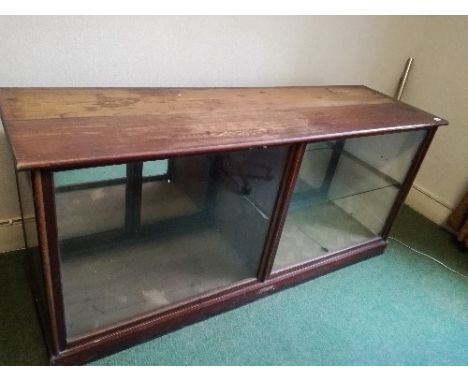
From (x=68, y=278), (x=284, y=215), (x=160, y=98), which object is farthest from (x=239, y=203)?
(x=68, y=278)

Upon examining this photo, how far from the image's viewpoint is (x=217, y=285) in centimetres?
129

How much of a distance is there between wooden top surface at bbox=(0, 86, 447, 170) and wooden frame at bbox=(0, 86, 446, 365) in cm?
1

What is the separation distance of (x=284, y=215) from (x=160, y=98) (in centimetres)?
53

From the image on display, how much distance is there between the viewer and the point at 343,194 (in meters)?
1.67

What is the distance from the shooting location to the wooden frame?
0.81 meters

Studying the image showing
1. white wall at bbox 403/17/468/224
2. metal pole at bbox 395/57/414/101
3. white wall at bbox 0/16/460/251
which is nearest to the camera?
white wall at bbox 0/16/460/251

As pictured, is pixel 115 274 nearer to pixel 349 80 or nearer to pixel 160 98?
pixel 160 98

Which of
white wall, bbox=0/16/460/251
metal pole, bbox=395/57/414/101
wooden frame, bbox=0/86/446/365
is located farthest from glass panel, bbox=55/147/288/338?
metal pole, bbox=395/57/414/101

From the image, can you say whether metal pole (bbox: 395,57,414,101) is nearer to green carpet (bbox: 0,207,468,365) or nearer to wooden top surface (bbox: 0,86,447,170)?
wooden top surface (bbox: 0,86,447,170)

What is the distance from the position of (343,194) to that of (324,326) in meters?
0.62

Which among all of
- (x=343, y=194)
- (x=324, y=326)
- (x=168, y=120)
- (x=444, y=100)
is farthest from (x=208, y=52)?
(x=444, y=100)

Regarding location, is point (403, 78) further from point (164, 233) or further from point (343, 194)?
point (164, 233)

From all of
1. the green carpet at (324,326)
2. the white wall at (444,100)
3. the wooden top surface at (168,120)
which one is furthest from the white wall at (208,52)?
the green carpet at (324,326)

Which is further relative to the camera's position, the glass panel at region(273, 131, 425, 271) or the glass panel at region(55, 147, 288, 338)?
the glass panel at region(273, 131, 425, 271)
